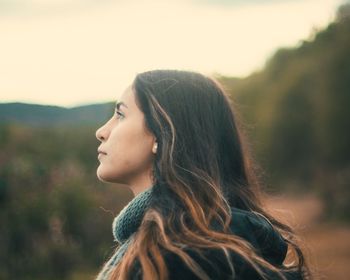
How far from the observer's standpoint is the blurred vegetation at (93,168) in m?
9.95

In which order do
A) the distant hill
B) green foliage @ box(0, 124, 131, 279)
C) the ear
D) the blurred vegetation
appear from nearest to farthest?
1. the ear
2. the distant hill
3. green foliage @ box(0, 124, 131, 279)
4. the blurred vegetation

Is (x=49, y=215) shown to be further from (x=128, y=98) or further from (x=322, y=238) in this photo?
(x=322, y=238)

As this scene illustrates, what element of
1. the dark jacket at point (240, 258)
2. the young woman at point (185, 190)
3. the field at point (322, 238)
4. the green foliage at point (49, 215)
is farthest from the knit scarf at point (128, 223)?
the green foliage at point (49, 215)

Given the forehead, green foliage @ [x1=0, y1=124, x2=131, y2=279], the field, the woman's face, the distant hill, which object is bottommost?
the field

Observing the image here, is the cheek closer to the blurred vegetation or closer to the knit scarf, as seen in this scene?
the knit scarf

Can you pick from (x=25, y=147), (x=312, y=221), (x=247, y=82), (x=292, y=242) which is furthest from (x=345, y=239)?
(x=247, y=82)

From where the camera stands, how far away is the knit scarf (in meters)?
2.52

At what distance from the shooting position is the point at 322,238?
55.8ft

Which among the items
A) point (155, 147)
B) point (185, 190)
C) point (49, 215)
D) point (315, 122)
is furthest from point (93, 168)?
point (185, 190)

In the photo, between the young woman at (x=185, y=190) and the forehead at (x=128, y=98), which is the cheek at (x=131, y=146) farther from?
the forehead at (x=128, y=98)

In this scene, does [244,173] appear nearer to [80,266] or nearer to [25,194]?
[80,266]

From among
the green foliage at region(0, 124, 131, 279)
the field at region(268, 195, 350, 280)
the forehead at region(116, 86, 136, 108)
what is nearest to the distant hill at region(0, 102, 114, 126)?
the green foliage at region(0, 124, 131, 279)

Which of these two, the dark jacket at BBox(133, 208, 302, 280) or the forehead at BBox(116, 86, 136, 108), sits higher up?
the forehead at BBox(116, 86, 136, 108)

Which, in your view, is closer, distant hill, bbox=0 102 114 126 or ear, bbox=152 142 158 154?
ear, bbox=152 142 158 154
